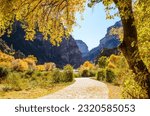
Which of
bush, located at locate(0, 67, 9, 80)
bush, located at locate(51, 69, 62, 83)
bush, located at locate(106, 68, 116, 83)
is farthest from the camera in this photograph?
bush, located at locate(0, 67, 9, 80)

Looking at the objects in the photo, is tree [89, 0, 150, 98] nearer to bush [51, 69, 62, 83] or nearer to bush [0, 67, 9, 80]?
bush [51, 69, 62, 83]

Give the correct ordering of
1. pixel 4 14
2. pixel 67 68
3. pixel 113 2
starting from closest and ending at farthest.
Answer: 1. pixel 113 2
2. pixel 4 14
3. pixel 67 68

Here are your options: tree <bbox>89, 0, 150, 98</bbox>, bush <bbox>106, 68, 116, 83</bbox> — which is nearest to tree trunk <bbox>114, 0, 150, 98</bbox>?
tree <bbox>89, 0, 150, 98</bbox>

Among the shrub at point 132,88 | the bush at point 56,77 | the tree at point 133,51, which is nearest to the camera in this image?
the tree at point 133,51

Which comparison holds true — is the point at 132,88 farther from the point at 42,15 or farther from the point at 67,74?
the point at 67,74

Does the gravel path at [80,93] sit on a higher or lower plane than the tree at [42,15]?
lower

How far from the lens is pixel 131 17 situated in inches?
359

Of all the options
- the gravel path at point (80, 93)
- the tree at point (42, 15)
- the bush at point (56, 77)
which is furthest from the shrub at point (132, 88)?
the bush at point (56, 77)

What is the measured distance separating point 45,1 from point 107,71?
29.8m

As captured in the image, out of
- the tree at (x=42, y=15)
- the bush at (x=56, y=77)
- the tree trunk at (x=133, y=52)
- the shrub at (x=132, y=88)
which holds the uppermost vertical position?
the tree at (x=42, y=15)

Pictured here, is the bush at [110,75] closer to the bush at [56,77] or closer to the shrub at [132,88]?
the bush at [56,77]

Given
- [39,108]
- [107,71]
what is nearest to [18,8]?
[39,108]

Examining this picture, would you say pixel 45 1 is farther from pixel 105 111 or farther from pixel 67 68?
pixel 67 68

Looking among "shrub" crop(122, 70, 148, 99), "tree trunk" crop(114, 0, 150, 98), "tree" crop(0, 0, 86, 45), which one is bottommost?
"shrub" crop(122, 70, 148, 99)
